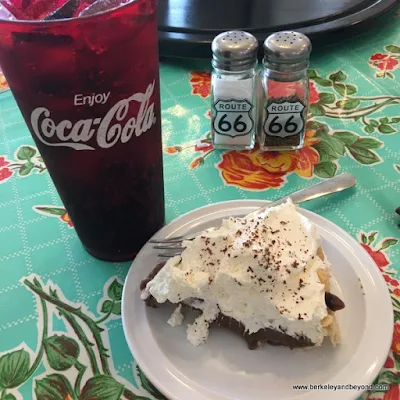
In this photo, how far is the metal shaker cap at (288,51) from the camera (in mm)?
740

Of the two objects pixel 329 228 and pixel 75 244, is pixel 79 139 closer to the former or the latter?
pixel 75 244

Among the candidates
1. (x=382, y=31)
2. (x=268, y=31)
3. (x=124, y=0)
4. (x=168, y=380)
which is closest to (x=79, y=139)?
(x=124, y=0)

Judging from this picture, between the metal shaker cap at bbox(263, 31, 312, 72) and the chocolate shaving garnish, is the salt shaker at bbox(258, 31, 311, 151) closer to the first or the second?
the metal shaker cap at bbox(263, 31, 312, 72)

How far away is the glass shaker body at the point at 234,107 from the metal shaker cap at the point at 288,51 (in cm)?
5

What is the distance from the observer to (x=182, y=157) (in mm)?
825

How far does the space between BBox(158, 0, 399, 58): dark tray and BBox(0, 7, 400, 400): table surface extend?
6cm

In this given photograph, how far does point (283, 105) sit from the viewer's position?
0.78m

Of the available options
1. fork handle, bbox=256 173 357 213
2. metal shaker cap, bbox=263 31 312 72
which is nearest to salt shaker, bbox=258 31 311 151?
metal shaker cap, bbox=263 31 312 72

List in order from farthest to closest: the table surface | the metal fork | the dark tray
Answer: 1. the dark tray
2. the metal fork
3. the table surface

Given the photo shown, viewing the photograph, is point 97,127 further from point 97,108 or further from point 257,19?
point 257,19

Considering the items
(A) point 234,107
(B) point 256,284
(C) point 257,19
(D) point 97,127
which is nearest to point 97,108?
(D) point 97,127

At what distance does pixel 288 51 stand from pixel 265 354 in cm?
47

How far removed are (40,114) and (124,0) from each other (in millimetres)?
144

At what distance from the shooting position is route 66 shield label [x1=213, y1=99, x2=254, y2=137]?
0.79m
